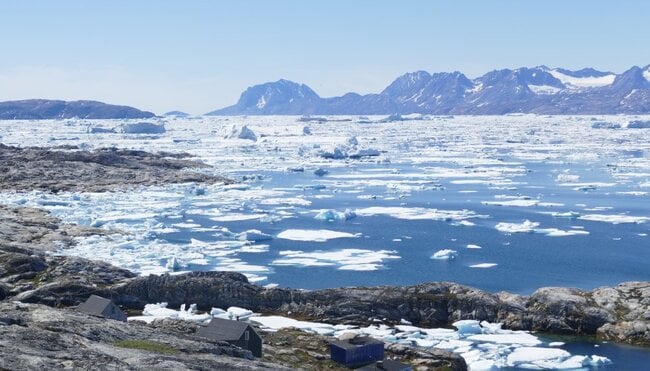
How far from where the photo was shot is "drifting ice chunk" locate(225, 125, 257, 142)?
451 feet

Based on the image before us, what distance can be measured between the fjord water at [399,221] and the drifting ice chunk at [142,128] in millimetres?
54867

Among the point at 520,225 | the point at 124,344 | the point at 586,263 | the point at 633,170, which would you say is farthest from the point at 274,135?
the point at 124,344

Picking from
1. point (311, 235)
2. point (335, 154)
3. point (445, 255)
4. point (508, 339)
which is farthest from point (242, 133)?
point (508, 339)

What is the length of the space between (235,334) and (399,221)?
115 ft

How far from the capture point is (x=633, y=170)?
281 ft

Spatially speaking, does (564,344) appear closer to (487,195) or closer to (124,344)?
(124,344)

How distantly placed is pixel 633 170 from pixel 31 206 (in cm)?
6157

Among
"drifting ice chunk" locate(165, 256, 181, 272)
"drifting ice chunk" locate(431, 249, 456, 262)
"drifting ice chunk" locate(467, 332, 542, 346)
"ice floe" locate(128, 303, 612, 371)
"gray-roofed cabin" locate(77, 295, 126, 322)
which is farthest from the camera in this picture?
"drifting ice chunk" locate(431, 249, 456, 262)

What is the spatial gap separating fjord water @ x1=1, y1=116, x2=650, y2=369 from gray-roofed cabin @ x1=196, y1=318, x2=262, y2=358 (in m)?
13.6

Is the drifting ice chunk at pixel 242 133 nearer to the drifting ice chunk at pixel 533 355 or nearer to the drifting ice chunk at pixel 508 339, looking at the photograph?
the drifting ice chunk at pixel 508 339

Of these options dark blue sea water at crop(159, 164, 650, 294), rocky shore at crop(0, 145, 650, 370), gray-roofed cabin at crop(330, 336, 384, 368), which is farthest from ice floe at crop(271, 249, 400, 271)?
gray-roofed cabin at crop(330, 336, 384, 368)

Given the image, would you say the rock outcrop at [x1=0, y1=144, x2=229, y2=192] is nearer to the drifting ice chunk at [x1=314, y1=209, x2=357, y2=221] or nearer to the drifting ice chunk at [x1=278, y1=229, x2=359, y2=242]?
the drifting ice chunk at [x1=314, y1=209, x2=357, y2=221]

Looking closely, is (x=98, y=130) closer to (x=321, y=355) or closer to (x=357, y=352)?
(x=321, y=355)

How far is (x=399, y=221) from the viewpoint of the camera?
2281 inches
